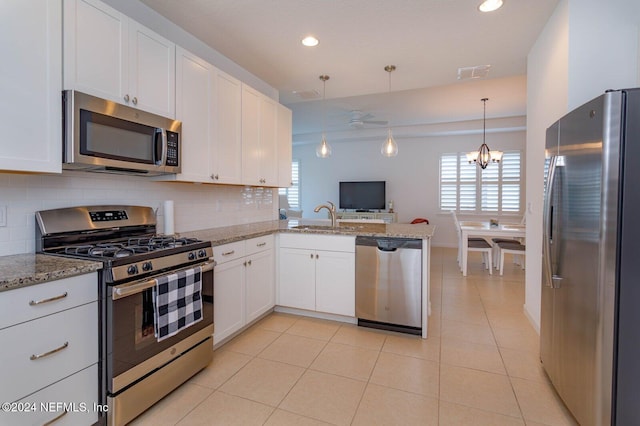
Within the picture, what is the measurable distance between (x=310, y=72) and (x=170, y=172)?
2.12 m

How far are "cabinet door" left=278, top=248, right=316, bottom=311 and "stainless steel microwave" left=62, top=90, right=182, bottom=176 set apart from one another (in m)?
1.38

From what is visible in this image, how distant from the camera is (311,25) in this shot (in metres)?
2.62

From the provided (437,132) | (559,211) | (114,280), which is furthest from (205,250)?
(437,132)

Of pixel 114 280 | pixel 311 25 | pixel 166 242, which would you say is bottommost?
pixel 114 280

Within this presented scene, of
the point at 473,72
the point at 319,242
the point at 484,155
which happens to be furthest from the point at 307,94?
the point at 484,155

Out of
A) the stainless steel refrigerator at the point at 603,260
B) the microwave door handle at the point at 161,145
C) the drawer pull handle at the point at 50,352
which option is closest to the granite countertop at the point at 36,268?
the drawer pull handle at the point at 50,352

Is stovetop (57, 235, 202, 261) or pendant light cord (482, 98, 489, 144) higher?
A: pendant light cord (482, 98, 489, 144)

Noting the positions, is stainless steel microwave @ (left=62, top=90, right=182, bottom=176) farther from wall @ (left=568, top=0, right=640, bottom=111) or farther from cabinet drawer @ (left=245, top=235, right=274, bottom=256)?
wall @ (left=568, top=0, right=640, bottom=111)

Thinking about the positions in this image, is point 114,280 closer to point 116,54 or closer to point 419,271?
point 116,54

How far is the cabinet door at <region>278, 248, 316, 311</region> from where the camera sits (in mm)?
3086

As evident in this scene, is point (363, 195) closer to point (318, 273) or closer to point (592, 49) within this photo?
point (318, 273)

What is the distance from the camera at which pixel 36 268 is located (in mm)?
1407

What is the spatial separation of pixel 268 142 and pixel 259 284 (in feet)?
5.20

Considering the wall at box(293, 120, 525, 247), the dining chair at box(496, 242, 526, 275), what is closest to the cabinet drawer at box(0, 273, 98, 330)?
the dining chair at box(496, 242, 526, 275)
